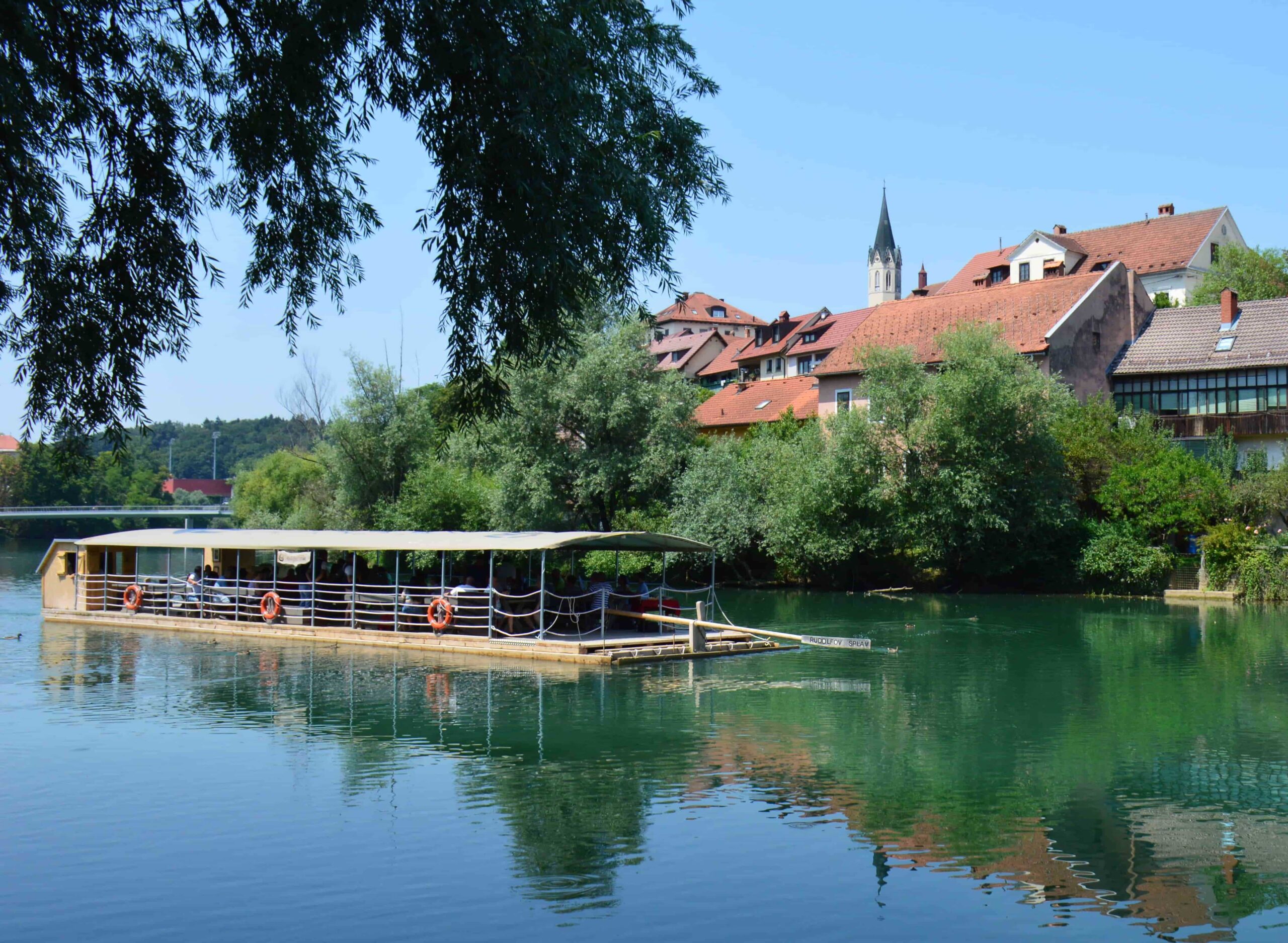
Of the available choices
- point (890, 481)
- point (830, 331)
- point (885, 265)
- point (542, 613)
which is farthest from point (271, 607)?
point (885, 265)

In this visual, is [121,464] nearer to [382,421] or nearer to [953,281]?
[382,421]

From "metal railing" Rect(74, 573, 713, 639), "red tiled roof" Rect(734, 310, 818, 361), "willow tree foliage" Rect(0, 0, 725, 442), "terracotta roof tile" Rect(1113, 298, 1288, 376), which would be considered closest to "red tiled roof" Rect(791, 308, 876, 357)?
"red tiled roof" Rect(734, 310, 818, 361)

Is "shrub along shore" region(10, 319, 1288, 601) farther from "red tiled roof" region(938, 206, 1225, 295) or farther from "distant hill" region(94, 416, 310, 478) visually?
"distant hill" region(94, 416, 310, 478)

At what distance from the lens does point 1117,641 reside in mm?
31688

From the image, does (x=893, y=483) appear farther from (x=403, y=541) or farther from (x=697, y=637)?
(x=403, y=541)

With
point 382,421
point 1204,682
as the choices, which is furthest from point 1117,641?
point 382,421

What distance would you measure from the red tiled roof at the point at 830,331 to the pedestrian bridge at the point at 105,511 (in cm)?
4156

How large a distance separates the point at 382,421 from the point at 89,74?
49020mm

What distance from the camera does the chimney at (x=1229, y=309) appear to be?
53750mm

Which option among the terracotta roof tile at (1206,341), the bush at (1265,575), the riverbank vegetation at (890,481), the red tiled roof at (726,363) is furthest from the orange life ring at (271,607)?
the red tiled roof at (726,363)

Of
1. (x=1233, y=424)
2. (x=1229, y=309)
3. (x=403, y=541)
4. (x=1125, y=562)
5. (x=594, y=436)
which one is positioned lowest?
(x=1125, y=562)

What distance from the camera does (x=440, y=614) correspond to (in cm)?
2850

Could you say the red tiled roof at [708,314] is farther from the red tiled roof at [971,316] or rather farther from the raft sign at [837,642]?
the raft sign at [837,642]

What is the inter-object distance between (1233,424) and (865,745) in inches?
1554
